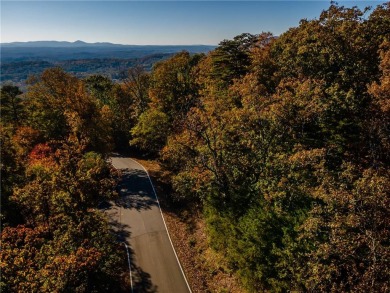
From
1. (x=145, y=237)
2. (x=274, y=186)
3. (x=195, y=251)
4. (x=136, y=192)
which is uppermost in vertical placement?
(x=274, y=186)

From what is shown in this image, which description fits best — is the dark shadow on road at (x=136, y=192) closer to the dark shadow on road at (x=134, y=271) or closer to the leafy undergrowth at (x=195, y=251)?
the leafy undergrowth at (x=195, y=251)

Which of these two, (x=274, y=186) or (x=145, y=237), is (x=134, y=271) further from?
(x=274, y=186)

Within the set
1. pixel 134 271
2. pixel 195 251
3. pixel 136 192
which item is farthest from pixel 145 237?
pixel 136 192

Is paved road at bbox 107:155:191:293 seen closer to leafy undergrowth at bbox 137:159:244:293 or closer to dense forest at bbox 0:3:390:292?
leafy undergrowth at bbox 137:159:244:293

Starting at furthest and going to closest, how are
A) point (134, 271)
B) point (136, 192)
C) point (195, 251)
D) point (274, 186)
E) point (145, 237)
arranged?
1. point (136, 192)
2. point (145, 237)
3. point (195, 251)
4. point (134, 271)
5. point (274, 186)

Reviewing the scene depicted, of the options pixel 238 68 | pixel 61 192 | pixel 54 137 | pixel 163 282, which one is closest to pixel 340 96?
pixel 238 68

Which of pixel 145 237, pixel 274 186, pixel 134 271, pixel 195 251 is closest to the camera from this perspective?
pixel 274 186

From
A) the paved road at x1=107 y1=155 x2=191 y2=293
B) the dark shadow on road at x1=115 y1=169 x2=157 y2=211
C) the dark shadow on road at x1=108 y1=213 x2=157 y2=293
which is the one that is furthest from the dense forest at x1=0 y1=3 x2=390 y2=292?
the dark shadow on road at x1=115 y1=169 x2=157 y2=211

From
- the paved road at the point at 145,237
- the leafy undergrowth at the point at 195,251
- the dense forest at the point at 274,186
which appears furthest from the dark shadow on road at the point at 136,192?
the dense forest at the point at 274,186
